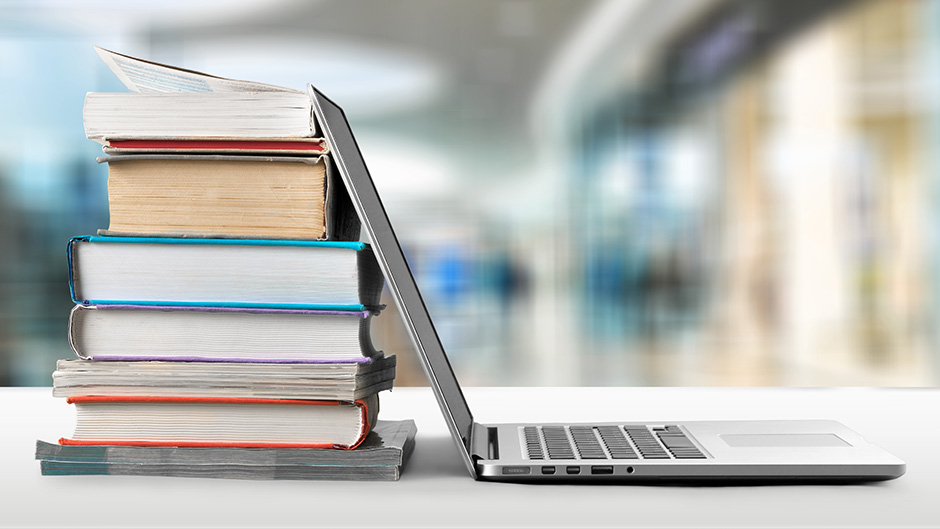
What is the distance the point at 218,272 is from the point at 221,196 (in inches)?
3.1

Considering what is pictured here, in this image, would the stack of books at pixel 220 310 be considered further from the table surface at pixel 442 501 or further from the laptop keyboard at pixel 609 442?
the laptop keyboard at pixel 609 442

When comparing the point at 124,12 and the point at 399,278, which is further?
the point at 124,12

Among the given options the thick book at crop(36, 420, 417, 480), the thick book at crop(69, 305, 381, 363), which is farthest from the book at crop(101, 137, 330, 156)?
the thick book at crop(36, 420, 417, 480)

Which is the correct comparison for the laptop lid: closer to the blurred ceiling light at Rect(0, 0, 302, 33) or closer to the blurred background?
the blurred background

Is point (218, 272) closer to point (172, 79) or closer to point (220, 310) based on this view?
point (220, 310)

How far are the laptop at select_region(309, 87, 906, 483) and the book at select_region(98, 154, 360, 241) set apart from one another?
5cm

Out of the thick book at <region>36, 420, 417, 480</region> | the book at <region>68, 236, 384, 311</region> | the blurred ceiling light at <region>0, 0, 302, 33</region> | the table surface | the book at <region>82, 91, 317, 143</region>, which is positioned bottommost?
the table surface

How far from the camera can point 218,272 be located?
30.1 inches

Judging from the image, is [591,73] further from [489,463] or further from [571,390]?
[489,463]

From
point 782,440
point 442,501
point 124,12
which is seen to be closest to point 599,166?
point 124,12

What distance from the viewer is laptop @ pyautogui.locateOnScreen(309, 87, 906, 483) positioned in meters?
0.70

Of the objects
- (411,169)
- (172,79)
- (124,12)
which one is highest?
(124,12)

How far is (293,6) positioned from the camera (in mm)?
3078

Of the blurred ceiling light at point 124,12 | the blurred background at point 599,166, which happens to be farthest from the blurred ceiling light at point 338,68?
the blurred ceiling light at point 124,12
